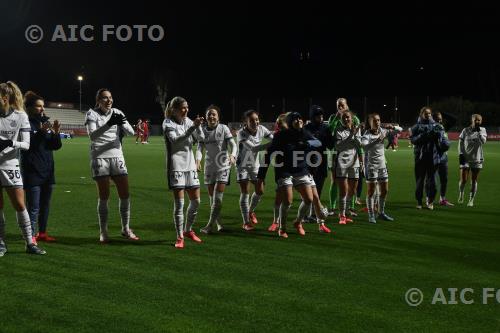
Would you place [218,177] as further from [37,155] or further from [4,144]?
[4,144]

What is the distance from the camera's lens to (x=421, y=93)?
259 feet

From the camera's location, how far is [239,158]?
915cm

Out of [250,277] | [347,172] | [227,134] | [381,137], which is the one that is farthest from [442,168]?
[250,277]

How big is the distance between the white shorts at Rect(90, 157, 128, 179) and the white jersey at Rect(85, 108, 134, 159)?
0.05 metres

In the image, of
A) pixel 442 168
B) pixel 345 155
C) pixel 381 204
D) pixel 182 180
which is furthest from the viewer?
pixel 442 168

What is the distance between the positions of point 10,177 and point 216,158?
2.96 metres

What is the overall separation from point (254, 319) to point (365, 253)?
3.02 m

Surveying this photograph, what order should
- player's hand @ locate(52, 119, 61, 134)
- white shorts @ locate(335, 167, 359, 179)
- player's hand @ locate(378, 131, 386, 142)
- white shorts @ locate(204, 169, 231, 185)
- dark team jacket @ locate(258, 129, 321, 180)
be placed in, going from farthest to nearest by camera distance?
player's hand @ locate(378, 131, 386, 142)
white shorts @ locate(335, 167, 359, 179)
white shorts @ locate(204, 169, 231, 185)
dark team jacket @ locate(258, 129, 321, 180)
player's hand @ locate(52, 119, 61, 134)

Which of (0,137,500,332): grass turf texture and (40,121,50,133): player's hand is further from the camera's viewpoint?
(40,121,50,133): player's hand

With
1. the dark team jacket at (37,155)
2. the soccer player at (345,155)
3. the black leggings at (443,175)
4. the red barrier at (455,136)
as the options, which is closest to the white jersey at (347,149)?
the soccer player at (345,155)

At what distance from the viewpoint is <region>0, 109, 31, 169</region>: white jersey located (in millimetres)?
6609

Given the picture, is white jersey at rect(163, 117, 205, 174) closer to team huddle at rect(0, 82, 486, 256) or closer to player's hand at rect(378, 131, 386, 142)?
team huddle at rect(0, 82, 486, 256)

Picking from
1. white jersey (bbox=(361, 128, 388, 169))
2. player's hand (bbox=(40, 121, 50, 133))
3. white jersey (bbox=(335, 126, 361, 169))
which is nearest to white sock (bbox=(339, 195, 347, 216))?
white jersey (bbox=(335, 126, 361, 169))

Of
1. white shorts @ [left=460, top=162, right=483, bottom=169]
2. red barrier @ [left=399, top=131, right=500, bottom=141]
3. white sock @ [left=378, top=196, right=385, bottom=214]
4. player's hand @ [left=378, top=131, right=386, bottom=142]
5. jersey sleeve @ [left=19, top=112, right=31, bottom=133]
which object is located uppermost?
red barrier @ [left=399, top=131, right=500, bottom=141]
